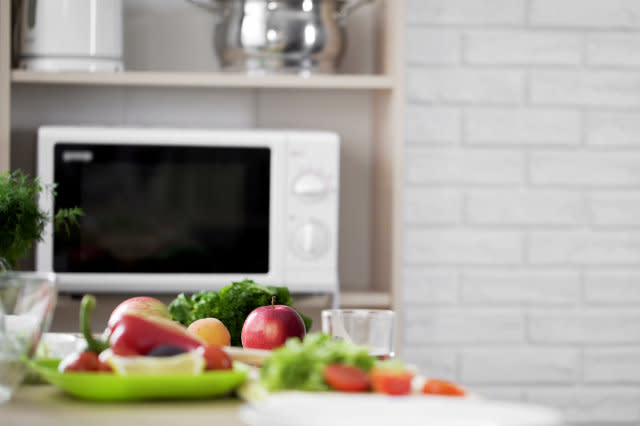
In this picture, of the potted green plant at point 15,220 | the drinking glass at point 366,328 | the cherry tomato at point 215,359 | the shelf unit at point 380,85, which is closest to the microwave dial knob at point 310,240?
the shelf unit at point 380,85

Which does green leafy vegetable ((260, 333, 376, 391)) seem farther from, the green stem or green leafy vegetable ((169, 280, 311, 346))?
green leafy vegetable ((169, 280, 311, 346))

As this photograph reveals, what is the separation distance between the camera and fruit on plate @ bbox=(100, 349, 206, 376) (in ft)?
2.52

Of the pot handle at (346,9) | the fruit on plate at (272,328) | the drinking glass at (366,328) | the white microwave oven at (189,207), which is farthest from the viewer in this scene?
the pot handle at (346,9)

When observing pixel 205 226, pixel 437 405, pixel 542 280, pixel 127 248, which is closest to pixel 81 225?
pixel 127 248

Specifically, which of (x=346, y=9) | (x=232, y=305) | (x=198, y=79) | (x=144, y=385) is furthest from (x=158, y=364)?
(x=346, y=9)

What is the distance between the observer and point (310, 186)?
187 cm

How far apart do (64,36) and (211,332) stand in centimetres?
106

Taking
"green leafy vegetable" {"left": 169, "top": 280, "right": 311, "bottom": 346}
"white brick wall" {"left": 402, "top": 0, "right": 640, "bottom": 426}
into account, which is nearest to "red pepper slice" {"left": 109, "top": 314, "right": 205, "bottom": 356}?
"green leafy vegetable" {"left": 169, "top": 280, "right": 311, "bottom": 346}

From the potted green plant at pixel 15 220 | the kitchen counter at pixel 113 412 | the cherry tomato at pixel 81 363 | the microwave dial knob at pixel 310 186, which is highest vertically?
the microwave dial knob at pixel 310 186

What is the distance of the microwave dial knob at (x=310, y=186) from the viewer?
6.14 ft

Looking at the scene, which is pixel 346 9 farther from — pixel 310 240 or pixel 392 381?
pixel 392 381

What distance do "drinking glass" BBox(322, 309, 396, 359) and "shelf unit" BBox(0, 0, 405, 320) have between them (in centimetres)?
100

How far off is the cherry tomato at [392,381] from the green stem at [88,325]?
0.81ft

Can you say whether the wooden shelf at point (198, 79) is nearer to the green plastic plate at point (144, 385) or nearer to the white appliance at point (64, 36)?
the white appliance at point (64, 36)
